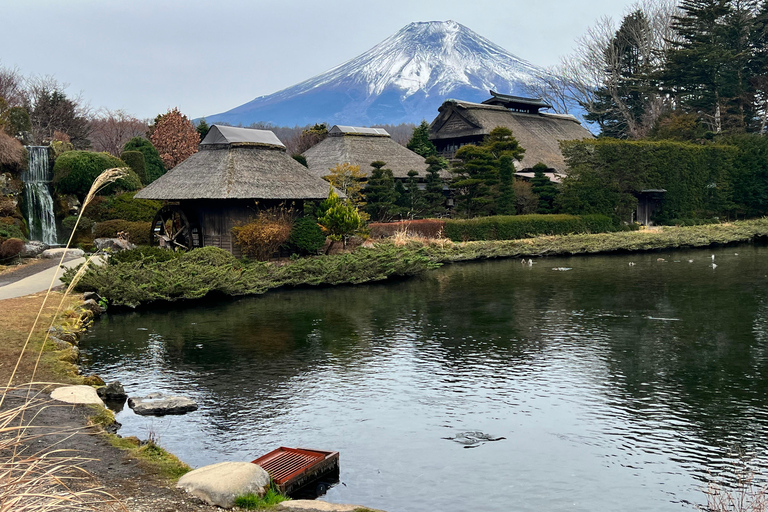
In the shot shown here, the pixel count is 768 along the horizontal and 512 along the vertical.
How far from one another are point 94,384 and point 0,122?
29.2m

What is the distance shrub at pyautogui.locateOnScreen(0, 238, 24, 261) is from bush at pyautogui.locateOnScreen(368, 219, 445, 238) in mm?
16978

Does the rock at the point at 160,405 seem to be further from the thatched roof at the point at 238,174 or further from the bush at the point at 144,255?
the thatched roof at the point at 238,174

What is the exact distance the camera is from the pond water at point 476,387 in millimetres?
9414

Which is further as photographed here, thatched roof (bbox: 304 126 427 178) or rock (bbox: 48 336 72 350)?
thatched roof (bbox: 304 126 427 178)

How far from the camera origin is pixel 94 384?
13.0 m

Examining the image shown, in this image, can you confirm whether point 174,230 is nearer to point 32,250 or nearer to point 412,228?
point 32,250

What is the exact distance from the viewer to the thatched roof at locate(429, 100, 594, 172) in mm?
55312

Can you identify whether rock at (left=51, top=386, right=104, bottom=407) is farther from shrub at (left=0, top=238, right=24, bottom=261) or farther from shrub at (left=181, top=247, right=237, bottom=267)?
shrub at (left=0, top=238, right=24, bottom=261)

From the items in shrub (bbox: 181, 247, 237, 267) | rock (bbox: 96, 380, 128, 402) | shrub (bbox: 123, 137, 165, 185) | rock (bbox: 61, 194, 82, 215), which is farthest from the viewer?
shrub (bbox: 123, 137, 165, 185)

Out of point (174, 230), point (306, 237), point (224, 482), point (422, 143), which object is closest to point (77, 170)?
point (174, 230)

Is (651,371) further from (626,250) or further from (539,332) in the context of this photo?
(626,250)

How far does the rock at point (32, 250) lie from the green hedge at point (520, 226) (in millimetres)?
20085

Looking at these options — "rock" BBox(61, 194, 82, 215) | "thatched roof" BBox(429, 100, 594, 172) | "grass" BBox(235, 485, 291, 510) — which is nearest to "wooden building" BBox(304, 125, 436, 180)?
"thatched roof" BBox(429, 100, 594, 172)

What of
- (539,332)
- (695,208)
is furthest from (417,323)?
(695,208)
